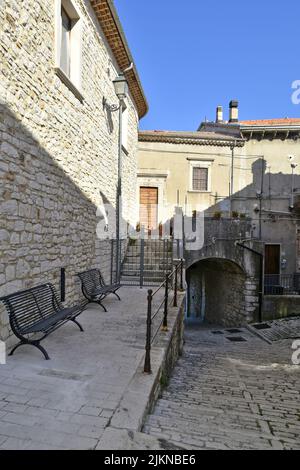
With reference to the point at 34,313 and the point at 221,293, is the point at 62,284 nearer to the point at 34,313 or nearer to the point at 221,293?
the point at 34,313

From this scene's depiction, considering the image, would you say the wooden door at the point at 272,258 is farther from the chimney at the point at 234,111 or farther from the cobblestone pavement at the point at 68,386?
the cobblestone pavement at the point at 68,386

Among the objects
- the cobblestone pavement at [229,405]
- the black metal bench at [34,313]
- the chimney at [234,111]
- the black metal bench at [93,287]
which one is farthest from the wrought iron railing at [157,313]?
the chimney at [234,111]

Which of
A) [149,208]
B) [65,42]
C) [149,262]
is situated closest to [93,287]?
[149,262]

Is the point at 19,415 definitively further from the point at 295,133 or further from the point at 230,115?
the point at 230,115

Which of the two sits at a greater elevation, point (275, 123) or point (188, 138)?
point (275, 123)

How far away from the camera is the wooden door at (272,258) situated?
1683 centimetres

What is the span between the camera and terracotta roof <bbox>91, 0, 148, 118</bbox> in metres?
7.32

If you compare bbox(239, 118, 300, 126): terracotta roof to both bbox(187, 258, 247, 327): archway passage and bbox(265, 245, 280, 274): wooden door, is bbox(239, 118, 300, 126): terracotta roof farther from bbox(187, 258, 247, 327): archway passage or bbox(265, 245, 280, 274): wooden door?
bbox(187, 258, 247, 327): archway passage

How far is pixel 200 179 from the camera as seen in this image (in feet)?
55.9

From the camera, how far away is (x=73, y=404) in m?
2.81

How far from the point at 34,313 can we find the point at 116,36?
7.49 metres

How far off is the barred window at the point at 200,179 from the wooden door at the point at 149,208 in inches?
84.6

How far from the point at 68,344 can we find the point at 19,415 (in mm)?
1838

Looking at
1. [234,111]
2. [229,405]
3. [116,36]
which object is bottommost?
[229,405]
